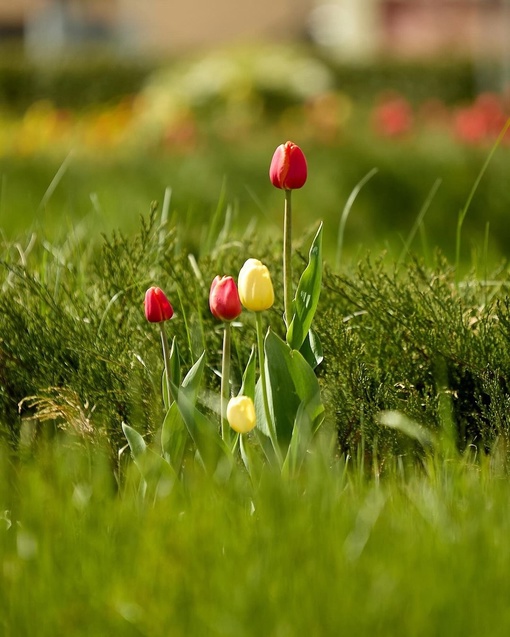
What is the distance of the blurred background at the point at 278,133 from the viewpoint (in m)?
4.46

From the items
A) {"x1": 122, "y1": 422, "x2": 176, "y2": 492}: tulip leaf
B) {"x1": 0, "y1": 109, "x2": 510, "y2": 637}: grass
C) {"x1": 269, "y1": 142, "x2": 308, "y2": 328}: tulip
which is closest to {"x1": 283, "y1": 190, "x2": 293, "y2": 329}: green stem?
{"x1": 269, "y1": 142, "x2": 308, "y2": 328}: tulip

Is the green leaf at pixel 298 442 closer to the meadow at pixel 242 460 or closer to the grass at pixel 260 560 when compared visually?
the meadow at pixel 242 460

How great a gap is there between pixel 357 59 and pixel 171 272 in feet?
44.8

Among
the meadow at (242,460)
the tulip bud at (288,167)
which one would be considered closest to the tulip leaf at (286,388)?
the meadow at (242,460)

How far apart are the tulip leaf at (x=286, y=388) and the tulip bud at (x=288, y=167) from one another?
0.26 meters

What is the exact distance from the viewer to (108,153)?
261 inches

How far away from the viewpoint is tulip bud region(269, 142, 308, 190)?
5.51 ft

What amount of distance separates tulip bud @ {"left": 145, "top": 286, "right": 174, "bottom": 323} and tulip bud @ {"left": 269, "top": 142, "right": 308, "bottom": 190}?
0.86 feet

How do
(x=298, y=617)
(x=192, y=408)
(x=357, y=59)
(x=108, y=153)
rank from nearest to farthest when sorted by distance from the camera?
(x=298, y=617), (x=192, y=408), (x=108, y=153), (x=357, y=59)

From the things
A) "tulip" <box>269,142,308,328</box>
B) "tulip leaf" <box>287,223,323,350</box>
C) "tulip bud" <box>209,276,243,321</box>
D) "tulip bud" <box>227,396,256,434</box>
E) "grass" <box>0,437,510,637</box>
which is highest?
"tulip" <box>269,142,308,328</box>

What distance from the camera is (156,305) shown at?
1.67m

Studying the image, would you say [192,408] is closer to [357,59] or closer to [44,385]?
[44,385]

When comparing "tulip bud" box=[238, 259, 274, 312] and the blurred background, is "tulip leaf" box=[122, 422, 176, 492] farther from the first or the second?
the blurred background

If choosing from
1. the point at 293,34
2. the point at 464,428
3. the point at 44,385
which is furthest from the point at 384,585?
the point at 293,34
